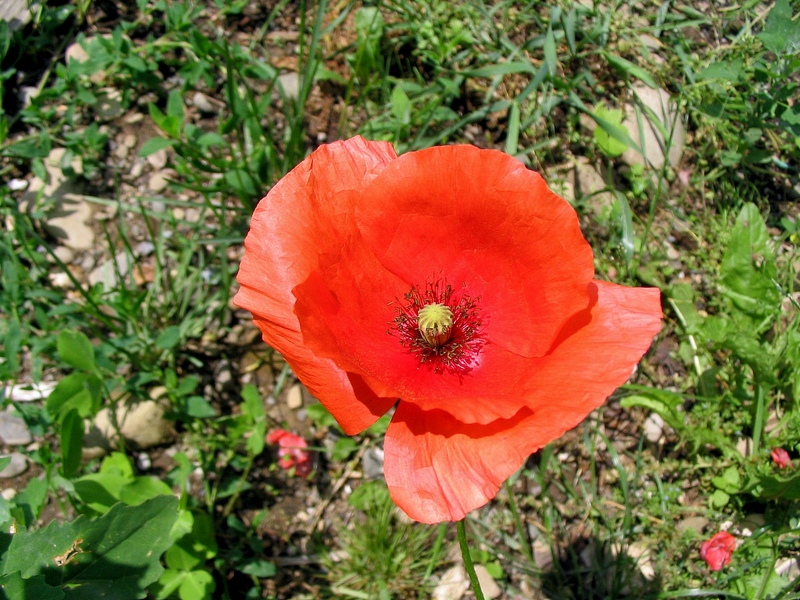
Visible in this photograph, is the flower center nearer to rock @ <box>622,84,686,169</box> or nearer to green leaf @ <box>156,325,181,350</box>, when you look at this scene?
green leaf @ <box>156,325,181,350</box>

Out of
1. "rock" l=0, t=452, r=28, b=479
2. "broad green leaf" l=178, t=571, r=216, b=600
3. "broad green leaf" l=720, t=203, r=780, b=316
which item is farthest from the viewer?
"broad green leaf" l=720, t=203, r=780, b=316

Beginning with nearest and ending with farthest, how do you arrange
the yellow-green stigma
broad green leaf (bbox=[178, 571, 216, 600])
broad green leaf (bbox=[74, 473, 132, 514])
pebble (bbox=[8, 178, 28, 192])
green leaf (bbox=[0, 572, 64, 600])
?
green leaf (bbox=[0, 572, 64, 600]) → the yellow-green stigma → broad green leaf (bbox=[74, 473, 132, 514]) → broad green leaf (bbox=[178, 571, 216, 600]) → pebble (bbox=[8, 178, 28, 192])

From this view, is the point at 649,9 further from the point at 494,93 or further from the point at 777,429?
the point at 777,429

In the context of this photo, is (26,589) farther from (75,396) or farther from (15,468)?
(15,468)

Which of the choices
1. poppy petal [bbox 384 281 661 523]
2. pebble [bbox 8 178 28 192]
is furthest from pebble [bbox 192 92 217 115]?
poppy petal [bbox 384 281 661 523]

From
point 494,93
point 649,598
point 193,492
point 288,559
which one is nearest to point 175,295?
point 193,492

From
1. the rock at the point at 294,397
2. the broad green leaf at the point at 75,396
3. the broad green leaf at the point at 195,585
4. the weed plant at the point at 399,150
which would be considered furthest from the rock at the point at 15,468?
the rock at the point at 294,397

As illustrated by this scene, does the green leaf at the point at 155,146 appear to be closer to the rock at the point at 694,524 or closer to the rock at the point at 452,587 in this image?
the rock at the point at 452,587

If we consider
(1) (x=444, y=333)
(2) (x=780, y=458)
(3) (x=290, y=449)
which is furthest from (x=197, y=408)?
(2) (x=780, y=458)
